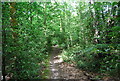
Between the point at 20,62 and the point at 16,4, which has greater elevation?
the point at 16,4

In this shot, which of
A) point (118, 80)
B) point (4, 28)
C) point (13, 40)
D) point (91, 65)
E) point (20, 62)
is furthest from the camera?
point (91, 65)

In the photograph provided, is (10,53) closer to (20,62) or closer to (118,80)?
(20,62)

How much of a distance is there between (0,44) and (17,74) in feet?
4.53

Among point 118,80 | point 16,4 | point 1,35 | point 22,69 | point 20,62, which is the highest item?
point 16,4

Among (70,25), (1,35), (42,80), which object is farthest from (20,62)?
(70,25)

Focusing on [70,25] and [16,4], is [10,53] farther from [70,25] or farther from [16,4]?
[70,25]

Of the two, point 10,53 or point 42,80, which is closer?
point 10,53

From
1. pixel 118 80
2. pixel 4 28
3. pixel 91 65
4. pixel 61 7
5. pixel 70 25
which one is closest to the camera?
pixel 118 80

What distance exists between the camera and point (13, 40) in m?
3.47

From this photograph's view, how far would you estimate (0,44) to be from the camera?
3.08 meters

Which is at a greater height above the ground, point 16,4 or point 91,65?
point 16,4

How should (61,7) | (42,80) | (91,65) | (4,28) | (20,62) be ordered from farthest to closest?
(61,7), (91,65), (42,80), (20,62), (4,28)

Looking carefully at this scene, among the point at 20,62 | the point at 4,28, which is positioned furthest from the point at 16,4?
the point at 20,62

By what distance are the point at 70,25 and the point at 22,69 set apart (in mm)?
6494
